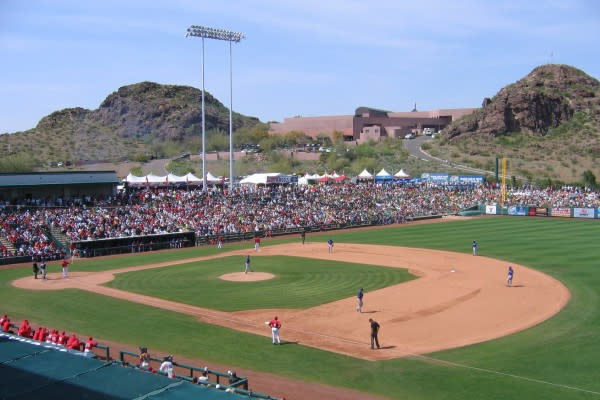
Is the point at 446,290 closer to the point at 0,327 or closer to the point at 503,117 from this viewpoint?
the point at 0,327

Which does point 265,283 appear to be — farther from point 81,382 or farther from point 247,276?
point 81,382

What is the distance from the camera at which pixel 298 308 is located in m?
24.4

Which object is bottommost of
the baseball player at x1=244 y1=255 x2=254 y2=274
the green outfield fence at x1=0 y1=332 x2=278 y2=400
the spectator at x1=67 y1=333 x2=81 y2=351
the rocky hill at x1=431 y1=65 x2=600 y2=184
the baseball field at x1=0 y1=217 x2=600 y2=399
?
the baseball field at x1=0 y1=217 x2=600 y2=399

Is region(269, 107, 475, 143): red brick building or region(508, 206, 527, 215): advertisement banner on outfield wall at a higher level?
region(269, 107, 475, 143): red brick building

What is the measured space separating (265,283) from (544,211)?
157ft

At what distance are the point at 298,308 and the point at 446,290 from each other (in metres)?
8.02

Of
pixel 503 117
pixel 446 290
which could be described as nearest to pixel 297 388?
pixel 446 290

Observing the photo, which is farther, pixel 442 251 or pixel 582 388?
→ pixel 442 251

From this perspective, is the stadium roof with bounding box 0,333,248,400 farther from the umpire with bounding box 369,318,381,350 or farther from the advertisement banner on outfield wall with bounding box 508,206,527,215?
the advertisement banner on outfield wall with bounding box 508,206,527,215

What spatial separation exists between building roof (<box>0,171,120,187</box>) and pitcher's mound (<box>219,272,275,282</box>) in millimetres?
25843

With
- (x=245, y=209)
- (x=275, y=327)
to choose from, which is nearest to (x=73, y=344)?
(x=275, y=327)

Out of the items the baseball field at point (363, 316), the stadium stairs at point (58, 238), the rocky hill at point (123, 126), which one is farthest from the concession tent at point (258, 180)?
the rocky hill at point (123, 126)

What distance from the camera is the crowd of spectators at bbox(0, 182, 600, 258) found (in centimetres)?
4325

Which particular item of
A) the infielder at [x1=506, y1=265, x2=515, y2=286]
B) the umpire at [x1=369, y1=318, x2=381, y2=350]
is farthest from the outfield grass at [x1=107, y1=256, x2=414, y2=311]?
the umpire at [x1=369, y1=318, x2=381, y2=350]
